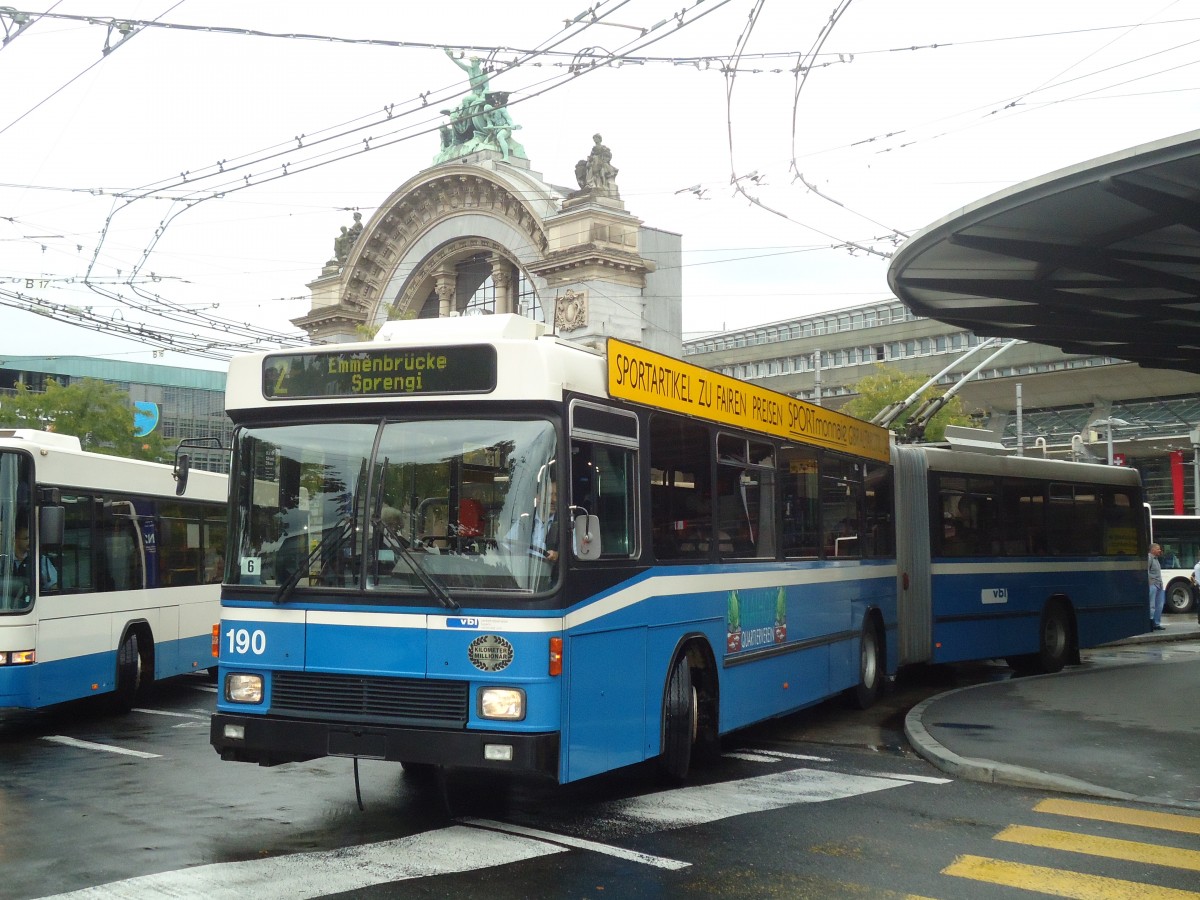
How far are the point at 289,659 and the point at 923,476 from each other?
10268mm

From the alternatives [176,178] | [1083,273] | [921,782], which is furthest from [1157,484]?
[921,782]

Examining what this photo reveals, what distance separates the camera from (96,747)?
1138cm

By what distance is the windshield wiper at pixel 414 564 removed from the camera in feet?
23.8

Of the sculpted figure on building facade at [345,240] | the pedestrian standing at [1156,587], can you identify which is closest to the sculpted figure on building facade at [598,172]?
the sculpted figure on building facade at [345,240]

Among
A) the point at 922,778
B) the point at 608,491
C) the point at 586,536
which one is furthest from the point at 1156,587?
the point at 586,536

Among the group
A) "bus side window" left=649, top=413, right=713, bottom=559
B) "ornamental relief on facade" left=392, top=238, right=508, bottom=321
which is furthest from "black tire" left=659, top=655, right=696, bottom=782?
"ornamental relief on facade" left=392, top=238, right=508, bottom=321

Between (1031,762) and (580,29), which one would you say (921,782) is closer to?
(1031,762)

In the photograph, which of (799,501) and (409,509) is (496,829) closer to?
(409,509)

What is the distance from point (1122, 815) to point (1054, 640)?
32.3 ft

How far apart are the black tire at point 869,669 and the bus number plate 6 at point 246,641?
7508 mm

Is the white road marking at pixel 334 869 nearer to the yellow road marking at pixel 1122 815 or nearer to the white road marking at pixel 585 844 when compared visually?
the white road marking at pixel 585 844

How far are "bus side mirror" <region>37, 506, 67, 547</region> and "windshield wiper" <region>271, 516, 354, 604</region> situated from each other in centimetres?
471

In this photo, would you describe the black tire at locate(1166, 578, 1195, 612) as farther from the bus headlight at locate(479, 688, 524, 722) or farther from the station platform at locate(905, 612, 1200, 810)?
the bus headlight at locate(479, 688, 524, 722)

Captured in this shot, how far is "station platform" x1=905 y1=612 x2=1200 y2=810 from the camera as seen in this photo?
954 centimetres
